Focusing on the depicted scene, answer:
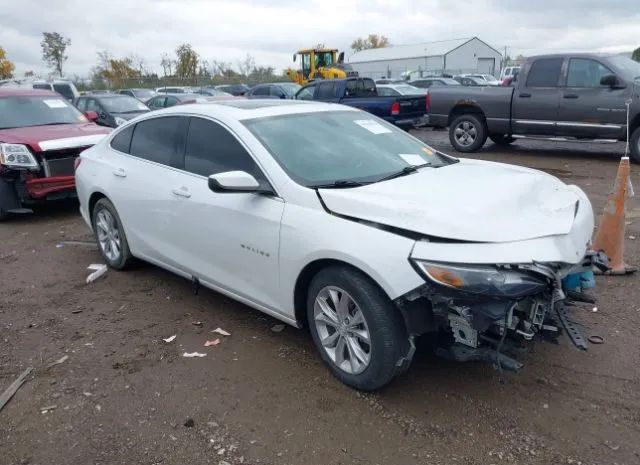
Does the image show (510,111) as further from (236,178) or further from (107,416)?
(107,416)

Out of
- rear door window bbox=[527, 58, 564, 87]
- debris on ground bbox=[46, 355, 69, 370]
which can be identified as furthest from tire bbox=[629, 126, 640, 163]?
debris on ground bbox=[46, 355, 69, 370]

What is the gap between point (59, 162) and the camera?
759cm

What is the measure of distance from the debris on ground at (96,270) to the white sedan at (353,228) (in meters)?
0.83

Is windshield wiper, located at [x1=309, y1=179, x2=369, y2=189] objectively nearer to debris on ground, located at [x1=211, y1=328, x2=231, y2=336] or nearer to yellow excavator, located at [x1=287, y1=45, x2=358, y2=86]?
debris on ground, located at [x1=211, y1=328, x2=231, y2=336]

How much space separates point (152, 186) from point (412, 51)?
6442 cm

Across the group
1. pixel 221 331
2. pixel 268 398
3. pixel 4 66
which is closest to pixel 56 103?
pixel 221 331

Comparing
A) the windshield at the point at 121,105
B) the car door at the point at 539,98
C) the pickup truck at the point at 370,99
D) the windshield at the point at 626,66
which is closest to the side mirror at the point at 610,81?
the windshield at the point at 626,66

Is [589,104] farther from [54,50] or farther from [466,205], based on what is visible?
[54,50]

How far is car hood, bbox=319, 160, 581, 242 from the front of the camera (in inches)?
115

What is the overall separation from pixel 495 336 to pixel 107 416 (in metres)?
2.24

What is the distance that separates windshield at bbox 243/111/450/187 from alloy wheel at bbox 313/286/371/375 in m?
0.75

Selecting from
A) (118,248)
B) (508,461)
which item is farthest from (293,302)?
(118,248)

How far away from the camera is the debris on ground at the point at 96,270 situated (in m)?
5.37

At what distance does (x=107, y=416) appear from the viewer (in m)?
3.22
